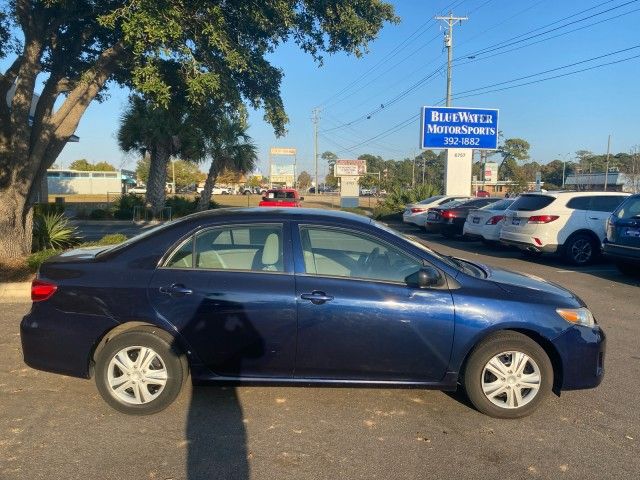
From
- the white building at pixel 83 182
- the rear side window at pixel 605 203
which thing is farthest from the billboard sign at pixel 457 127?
the white building at pixel 83 182

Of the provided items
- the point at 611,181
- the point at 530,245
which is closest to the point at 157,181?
the point at 530,245

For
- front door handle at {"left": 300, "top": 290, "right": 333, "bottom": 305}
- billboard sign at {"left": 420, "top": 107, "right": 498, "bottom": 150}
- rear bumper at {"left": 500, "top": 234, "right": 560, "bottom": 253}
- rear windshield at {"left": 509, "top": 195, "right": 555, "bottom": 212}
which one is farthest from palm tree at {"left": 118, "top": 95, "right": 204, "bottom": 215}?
front door handle at {"left": 300, "top": 290, "right": 333, "bottom": 305}

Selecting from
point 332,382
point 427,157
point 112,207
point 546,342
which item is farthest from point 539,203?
point 427,157

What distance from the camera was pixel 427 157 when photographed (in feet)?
400

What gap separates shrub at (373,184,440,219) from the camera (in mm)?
27203

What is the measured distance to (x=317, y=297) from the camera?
158 inches

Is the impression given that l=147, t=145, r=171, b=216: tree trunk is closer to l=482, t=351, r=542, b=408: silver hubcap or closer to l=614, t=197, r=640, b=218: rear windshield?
l=614, t=197, r=640, b=218: rear windshield

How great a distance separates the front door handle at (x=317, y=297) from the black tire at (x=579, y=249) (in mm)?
9459

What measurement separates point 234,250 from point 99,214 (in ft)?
73.0

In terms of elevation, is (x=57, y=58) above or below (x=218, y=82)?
above

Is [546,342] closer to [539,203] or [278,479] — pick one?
[278,479]

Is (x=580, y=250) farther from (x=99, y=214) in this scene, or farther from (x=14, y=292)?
(x=99, y=214)

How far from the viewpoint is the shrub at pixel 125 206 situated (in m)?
25.0

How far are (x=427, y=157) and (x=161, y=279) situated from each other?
4796 inches
